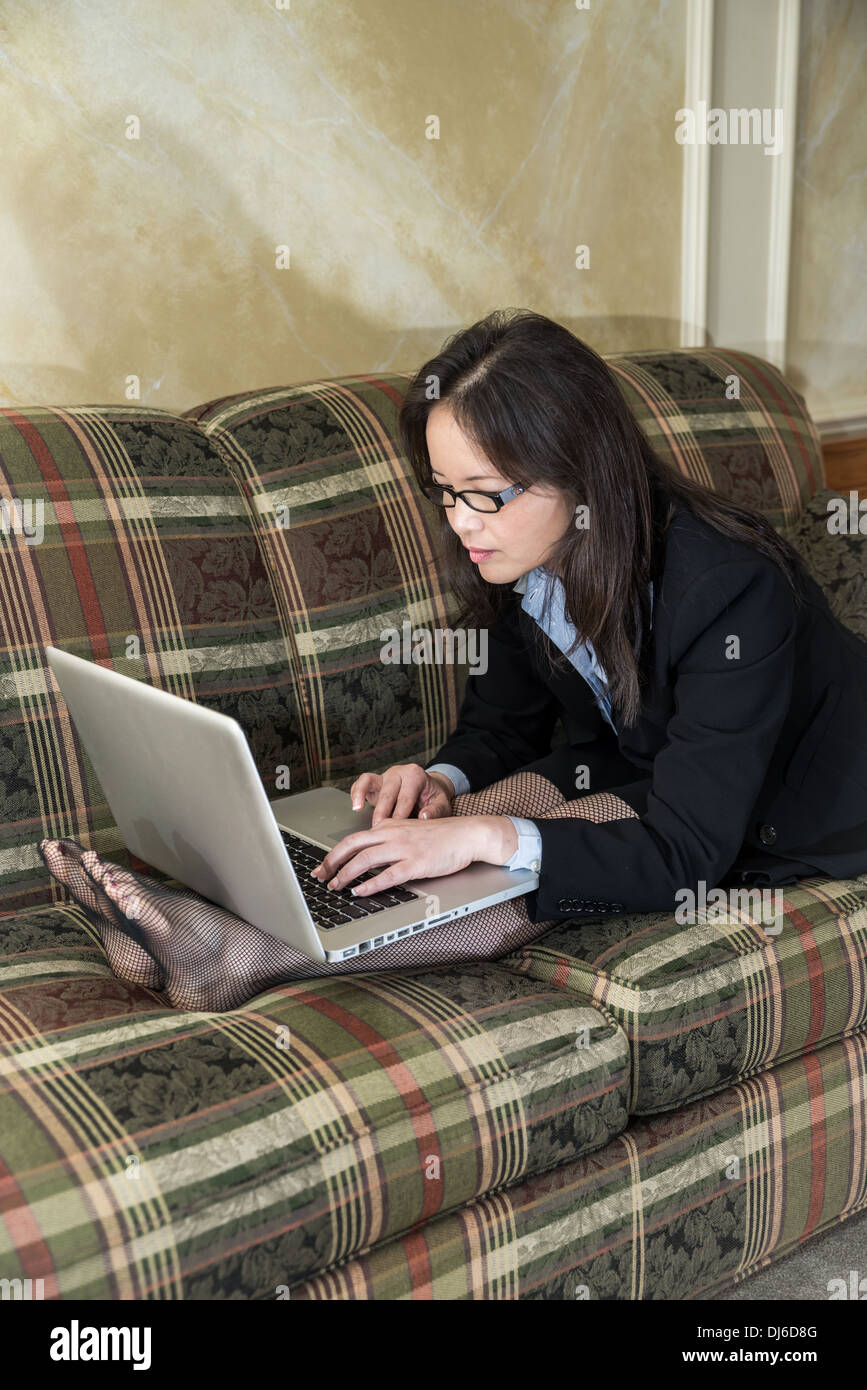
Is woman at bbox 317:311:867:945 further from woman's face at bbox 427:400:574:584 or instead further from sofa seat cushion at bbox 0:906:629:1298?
sofa seat cushion at bbox 0:906:629:1298

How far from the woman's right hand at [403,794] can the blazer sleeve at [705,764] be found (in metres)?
0.20

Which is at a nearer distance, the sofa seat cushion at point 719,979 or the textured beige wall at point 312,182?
the sofa seat cushion at point 719,979

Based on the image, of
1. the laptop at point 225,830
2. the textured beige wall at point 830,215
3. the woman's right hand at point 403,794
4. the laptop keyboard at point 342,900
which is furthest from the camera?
the textured beige wall at point 830,215

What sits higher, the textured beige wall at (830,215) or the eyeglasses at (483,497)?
the textured beige wall at (830,215)

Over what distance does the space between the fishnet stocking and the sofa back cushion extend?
7.3 inches

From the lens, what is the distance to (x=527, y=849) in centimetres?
144

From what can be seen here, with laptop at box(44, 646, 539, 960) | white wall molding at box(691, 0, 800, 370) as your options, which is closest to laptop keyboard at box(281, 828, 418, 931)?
laptop at box(44, 646, 539, 960)

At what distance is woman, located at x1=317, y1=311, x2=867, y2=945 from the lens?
1419 mm

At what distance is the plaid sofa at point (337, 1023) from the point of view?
112 centimetres

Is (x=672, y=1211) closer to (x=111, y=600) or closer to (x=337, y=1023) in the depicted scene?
(x=337, y=1023)

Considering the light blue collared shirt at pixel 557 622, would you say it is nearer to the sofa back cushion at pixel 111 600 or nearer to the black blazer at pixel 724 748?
the black blazer at pixel 724 748

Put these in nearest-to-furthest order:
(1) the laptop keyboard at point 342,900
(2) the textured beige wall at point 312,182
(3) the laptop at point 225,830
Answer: (3) the laptop at point 225,830 < (1) the laptop keyboard at point 342,900 < (2) the textured beige wall at point 312,182

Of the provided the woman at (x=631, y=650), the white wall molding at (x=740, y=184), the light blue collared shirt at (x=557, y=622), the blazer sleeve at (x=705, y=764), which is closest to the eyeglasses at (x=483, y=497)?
the woman at (x=631, y=650)
